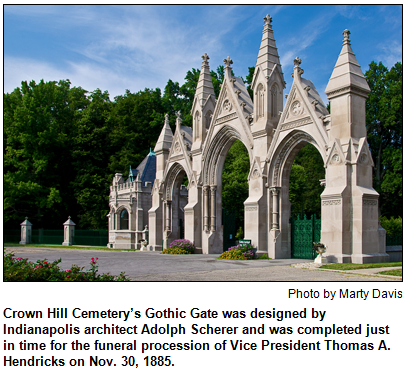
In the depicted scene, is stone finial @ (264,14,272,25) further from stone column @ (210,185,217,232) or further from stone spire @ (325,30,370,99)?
stone column @ (210,185,217,232)

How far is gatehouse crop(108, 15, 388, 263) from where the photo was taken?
16609 millimetres

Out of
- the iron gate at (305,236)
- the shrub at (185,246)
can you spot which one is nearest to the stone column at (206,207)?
the shrub at (185,246)

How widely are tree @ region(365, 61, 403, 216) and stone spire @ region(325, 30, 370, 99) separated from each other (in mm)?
24022

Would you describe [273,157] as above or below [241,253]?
above

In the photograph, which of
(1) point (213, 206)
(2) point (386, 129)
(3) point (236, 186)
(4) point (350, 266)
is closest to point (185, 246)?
(1) point (213, 206)

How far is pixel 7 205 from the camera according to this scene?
47.0 meters

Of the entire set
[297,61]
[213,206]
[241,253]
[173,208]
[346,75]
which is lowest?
[241,253]

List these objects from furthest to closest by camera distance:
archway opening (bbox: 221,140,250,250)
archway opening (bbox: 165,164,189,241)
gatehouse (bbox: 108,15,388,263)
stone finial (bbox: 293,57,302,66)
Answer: archway opening (bbox: 221,140,250,250) → archway opening (bbox: 165,164,189,241) → stone finial (bbox: 293,57,302,66) → gatehouse (bbox: 108,15,388,263)

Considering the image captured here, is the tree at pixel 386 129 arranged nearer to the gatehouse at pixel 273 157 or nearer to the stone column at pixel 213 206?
the stone column at pixel 213 206

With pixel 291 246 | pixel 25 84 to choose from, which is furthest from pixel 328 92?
pixel 25 84

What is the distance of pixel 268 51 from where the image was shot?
22.3m

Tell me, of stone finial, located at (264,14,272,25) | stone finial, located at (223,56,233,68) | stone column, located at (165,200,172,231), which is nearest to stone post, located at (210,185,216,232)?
stone column, located at (165,200,172,231)

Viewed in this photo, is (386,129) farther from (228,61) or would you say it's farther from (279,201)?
(279,201)

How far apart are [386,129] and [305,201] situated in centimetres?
1088
